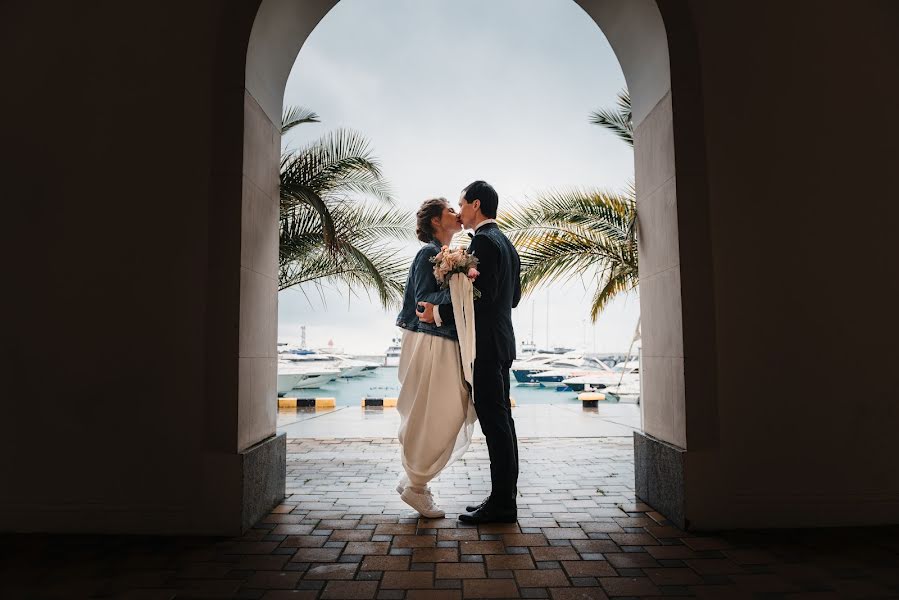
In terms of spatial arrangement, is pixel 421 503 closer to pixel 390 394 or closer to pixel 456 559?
pixel 456 559

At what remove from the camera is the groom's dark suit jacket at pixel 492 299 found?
10.9 feet

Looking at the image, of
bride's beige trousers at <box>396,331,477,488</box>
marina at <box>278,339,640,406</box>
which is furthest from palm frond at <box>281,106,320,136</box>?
marina at <box>278,339,640,406</box>

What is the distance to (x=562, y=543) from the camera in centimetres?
285

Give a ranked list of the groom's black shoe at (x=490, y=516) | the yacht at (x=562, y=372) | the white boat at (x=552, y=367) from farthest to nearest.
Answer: the white boat at (x=552, y=367) < the yacht at (x=562, y=372) < the groom's black shoe at (x=490, y=516)

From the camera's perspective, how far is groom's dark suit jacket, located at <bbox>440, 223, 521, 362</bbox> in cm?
332

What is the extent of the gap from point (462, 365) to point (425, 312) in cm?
38

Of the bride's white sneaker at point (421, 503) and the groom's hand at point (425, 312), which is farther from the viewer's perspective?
the groom's hand at point (425, 312)

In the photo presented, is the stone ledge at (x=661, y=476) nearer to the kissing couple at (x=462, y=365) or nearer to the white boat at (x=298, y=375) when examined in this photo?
the kissing couple at (x=462, y=365)

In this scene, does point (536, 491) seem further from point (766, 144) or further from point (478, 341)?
point (766, 144)

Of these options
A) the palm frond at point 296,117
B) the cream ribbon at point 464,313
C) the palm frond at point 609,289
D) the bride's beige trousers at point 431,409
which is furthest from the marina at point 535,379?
the cream ribbon at point 464,313

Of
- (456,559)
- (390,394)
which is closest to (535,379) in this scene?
(390,394)

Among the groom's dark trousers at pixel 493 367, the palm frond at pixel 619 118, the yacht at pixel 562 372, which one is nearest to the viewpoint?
the groom's dark trousers at pixel 493 367

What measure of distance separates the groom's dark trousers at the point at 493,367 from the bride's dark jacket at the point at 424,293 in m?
0.09

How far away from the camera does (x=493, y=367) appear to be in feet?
10.9
